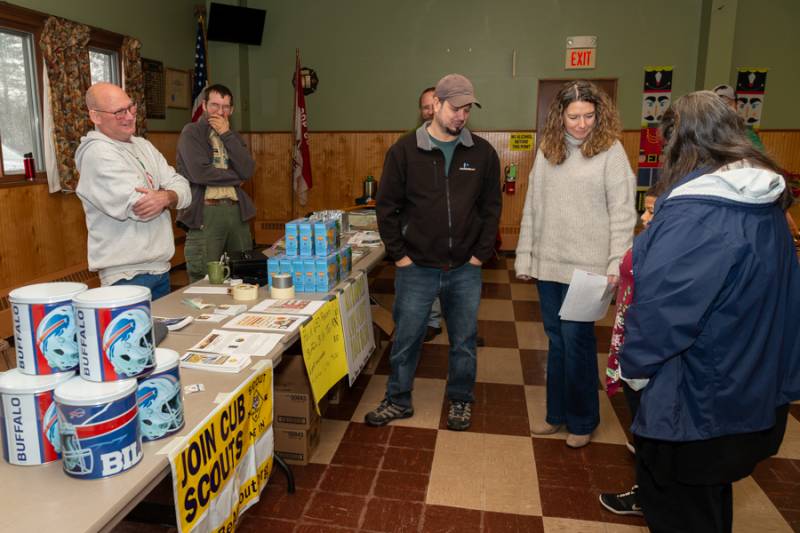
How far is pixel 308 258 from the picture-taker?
2.69 metres

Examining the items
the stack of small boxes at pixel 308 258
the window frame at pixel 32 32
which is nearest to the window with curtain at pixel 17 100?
the window frame at pixel 32 32

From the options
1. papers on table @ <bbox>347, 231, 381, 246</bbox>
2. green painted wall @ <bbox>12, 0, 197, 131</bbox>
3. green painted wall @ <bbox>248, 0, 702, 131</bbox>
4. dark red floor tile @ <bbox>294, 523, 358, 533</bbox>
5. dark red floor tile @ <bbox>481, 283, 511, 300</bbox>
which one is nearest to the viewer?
dark red floor tile @ <bbox>294, 523, 358, 533</bbox>

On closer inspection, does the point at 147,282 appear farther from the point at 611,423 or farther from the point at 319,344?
the point at 611,423

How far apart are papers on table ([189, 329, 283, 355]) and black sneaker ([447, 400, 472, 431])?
113 cm

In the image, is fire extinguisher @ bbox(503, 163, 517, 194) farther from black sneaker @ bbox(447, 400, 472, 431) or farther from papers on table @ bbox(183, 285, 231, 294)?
papers on table @ bbox(183, 285, 231, 294)

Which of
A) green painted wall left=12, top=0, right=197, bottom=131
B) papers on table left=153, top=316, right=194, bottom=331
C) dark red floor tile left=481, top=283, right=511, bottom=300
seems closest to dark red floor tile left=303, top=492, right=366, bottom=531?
papers on table left=153, top=316, right=194, bottom=331

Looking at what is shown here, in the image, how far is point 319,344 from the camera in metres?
2.41

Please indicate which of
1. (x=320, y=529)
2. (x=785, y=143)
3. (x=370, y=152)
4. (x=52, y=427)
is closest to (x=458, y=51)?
(x=370, y=152)

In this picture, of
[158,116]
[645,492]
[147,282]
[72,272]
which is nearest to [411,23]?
[158,116]

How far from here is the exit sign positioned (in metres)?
6.92

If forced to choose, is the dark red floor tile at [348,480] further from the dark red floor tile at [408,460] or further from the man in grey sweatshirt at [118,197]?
the man in grey sweatshirt at [118,197]

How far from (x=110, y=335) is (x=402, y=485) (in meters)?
1.55

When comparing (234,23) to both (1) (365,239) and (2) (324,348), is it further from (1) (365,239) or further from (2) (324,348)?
(2) (324,348)

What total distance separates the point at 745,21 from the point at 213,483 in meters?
7.59
